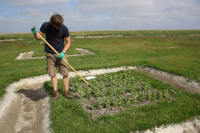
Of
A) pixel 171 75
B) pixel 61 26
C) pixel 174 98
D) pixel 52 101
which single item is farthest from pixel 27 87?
pixel 171 75

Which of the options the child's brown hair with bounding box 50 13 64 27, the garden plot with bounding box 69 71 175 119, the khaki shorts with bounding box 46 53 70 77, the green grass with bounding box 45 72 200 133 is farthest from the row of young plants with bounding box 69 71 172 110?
the child's brown hair with bounding box 50 13 64 27

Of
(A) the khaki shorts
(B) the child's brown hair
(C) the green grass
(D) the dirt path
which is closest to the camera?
(C) the green grass

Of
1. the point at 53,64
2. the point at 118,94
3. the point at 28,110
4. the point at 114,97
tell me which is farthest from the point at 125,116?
the point at 28,110

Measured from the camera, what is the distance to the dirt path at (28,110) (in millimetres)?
4969

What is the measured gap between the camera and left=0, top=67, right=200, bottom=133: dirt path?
497 centimetres

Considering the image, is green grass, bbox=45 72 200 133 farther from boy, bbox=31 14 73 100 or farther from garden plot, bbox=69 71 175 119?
boy, bbox=31 14 73 100

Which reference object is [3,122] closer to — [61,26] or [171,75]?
[61,26]

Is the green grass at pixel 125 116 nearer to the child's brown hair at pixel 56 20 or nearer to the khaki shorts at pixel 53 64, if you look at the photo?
the khaki shorts at pixel 53 64

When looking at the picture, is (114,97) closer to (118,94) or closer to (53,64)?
(118,94)

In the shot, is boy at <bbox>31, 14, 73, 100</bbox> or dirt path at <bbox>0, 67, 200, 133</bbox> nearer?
dirt path at <bbox>0, 67, 200, 133</bbox>

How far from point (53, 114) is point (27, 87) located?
13.4 ft

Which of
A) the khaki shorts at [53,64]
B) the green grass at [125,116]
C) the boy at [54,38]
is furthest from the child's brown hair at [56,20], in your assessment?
the green grass at [125,116]

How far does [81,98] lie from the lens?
662 cm

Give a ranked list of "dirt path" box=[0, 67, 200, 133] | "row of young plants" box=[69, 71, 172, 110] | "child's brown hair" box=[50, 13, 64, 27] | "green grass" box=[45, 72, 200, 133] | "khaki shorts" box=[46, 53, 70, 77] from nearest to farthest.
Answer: "green grass" box=[45, 72, 200, 133] < "dirt path" box=[0, 67, 200, 133] < "child's brown hair" box=[50, 13, 64, 27] < "khaki shorts" box=[46, 53, 70, 77] < "row of young plants" box=[69, 71, 172, 110]
